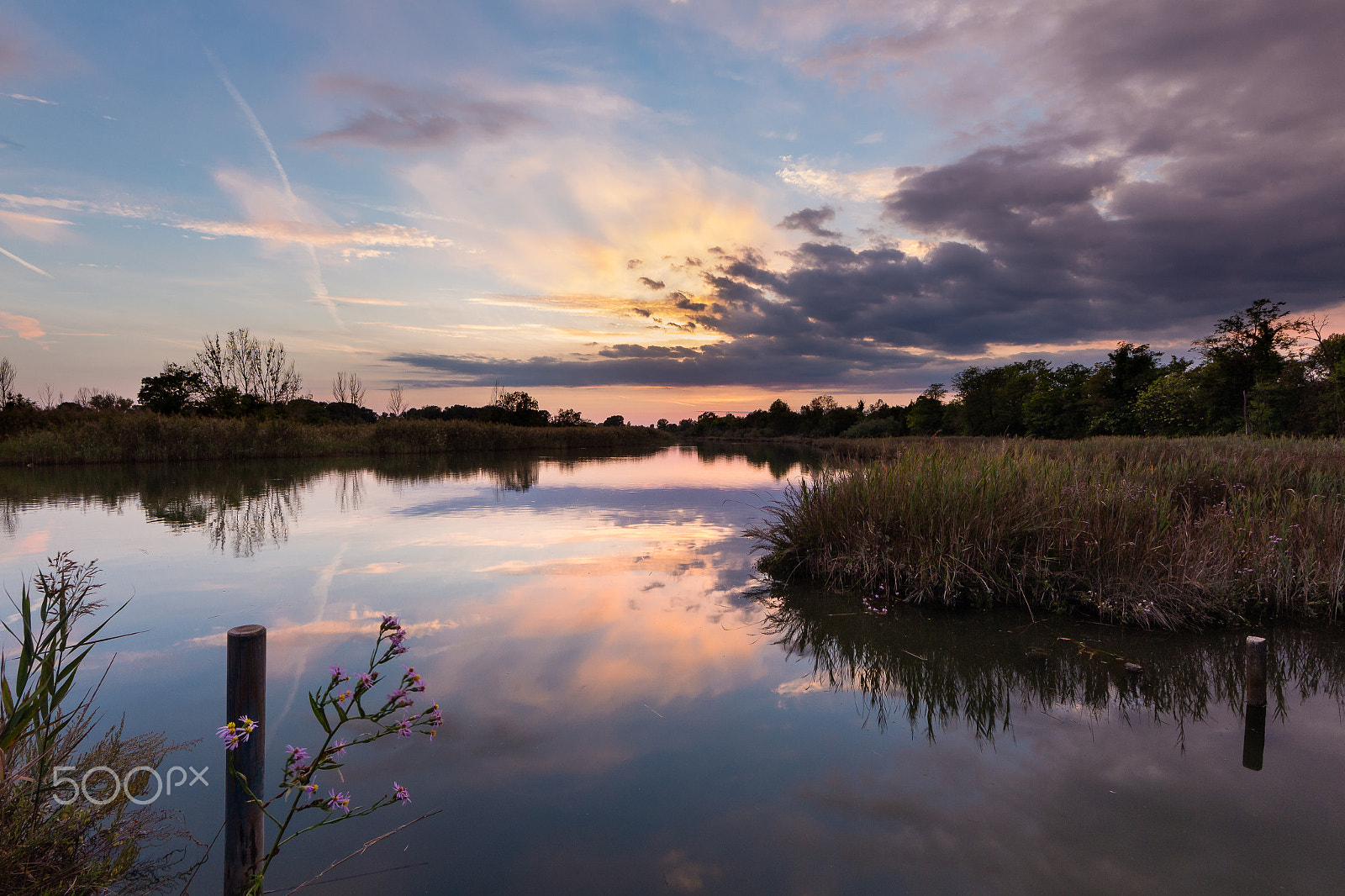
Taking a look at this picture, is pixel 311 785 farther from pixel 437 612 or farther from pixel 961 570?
pixel 961 570

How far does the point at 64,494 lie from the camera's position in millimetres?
14516

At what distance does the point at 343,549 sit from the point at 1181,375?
47676mm

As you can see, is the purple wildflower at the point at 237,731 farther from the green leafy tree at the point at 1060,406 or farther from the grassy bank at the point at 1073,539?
the green leafy tree at the point at 1060,406

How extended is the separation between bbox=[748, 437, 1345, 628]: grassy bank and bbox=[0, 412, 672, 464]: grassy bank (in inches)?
1022

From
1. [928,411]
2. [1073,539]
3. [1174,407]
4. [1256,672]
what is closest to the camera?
[1256,672]

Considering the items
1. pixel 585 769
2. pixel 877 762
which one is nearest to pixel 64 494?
pixel 585 769

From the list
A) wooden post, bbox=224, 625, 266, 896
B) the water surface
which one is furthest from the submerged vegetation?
wooden post, bbox=224, 625, 266, 896

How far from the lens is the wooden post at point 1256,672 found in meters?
3.80

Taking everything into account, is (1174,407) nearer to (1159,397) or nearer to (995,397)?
(1159,397)

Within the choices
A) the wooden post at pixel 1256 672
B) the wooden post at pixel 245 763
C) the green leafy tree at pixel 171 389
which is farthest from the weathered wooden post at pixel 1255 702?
the green leafy tree at pixel 171 389

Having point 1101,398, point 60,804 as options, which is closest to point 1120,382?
point 1101,398

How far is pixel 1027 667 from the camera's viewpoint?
505cm

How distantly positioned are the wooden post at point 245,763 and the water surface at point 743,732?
0.49 meters

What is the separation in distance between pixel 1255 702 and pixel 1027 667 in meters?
1.40
